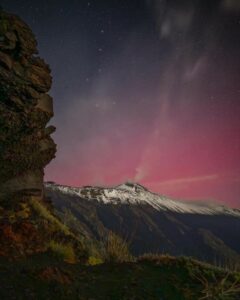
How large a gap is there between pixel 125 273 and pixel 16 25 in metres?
9.97

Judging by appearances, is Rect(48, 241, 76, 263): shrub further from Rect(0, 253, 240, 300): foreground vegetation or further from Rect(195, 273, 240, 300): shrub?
Rect(195, 273, 240, 300): shrub

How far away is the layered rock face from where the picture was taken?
455 inches

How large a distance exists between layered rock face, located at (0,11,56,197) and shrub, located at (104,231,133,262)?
15.5 ft

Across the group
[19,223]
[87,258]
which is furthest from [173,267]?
[19,223]

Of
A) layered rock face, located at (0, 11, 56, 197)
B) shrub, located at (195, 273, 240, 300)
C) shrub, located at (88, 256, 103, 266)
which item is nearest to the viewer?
shrub, located at (195, 273, 240, 300)

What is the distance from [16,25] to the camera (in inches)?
487

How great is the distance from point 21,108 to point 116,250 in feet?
20.6

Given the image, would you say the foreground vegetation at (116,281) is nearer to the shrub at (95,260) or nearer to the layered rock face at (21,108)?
Result: the shrub at (95,260)

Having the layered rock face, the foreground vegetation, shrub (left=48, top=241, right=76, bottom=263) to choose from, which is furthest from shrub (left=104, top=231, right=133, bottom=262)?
the layered rock face

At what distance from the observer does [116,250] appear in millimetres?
9039

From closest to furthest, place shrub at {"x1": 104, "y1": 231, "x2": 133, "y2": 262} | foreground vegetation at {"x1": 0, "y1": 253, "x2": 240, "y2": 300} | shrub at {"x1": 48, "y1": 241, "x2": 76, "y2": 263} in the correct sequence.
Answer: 1. foreground vegetation at {"x1": 0, "y1": 253, "x2": 240, "y2": 300}
2. shrub at {"x1": 48, "y1": 241, "x2": 76, "y2": 263}
3. shrub at {"x1": 104, "y1": 231, "x2": 133, "y2": 262}

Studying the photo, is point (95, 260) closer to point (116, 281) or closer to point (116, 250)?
point (116, 250)

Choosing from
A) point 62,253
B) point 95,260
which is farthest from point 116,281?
point 95,260

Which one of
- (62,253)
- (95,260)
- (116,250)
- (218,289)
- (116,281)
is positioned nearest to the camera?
(218,289)
